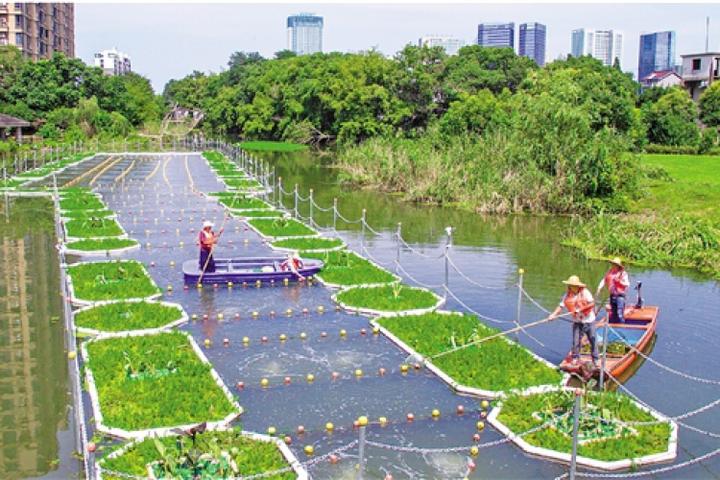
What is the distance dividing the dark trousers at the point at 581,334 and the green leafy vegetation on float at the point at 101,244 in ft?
49.4

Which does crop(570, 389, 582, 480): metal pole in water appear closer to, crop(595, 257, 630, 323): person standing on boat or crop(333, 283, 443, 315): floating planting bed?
crop(595, 257, 630, 323): person standing on boat

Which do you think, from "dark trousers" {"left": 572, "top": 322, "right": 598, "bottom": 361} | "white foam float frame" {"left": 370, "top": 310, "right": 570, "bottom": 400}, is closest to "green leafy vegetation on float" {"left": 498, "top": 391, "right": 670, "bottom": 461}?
"white foam float frame" {"left": 370, "top": 310, "right": 570, "bottom": 400}

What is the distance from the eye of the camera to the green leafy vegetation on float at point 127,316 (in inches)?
617

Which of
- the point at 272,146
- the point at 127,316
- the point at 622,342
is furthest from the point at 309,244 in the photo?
the point at 272,146

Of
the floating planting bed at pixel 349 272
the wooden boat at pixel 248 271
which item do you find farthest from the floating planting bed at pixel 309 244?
the wooden boat at pixel 248 271

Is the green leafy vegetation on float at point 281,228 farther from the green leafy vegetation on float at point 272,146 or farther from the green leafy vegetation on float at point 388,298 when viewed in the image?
the green leafy vegetation on float at point 272,146

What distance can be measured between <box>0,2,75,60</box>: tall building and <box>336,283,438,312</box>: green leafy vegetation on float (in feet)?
271

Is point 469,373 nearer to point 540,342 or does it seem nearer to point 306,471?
point 540,342

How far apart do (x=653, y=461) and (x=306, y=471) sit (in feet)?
15.4

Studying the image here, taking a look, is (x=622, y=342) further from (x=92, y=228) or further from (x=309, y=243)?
(x=92, y=228)

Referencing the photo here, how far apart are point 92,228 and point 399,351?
49.3 ft

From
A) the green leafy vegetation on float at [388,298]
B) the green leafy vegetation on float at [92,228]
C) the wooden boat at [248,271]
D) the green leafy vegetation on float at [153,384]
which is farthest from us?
the green leafy vegetation on float at [92,228]

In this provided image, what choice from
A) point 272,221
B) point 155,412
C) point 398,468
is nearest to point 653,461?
point 398,468

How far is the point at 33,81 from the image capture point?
7431 centimetres
